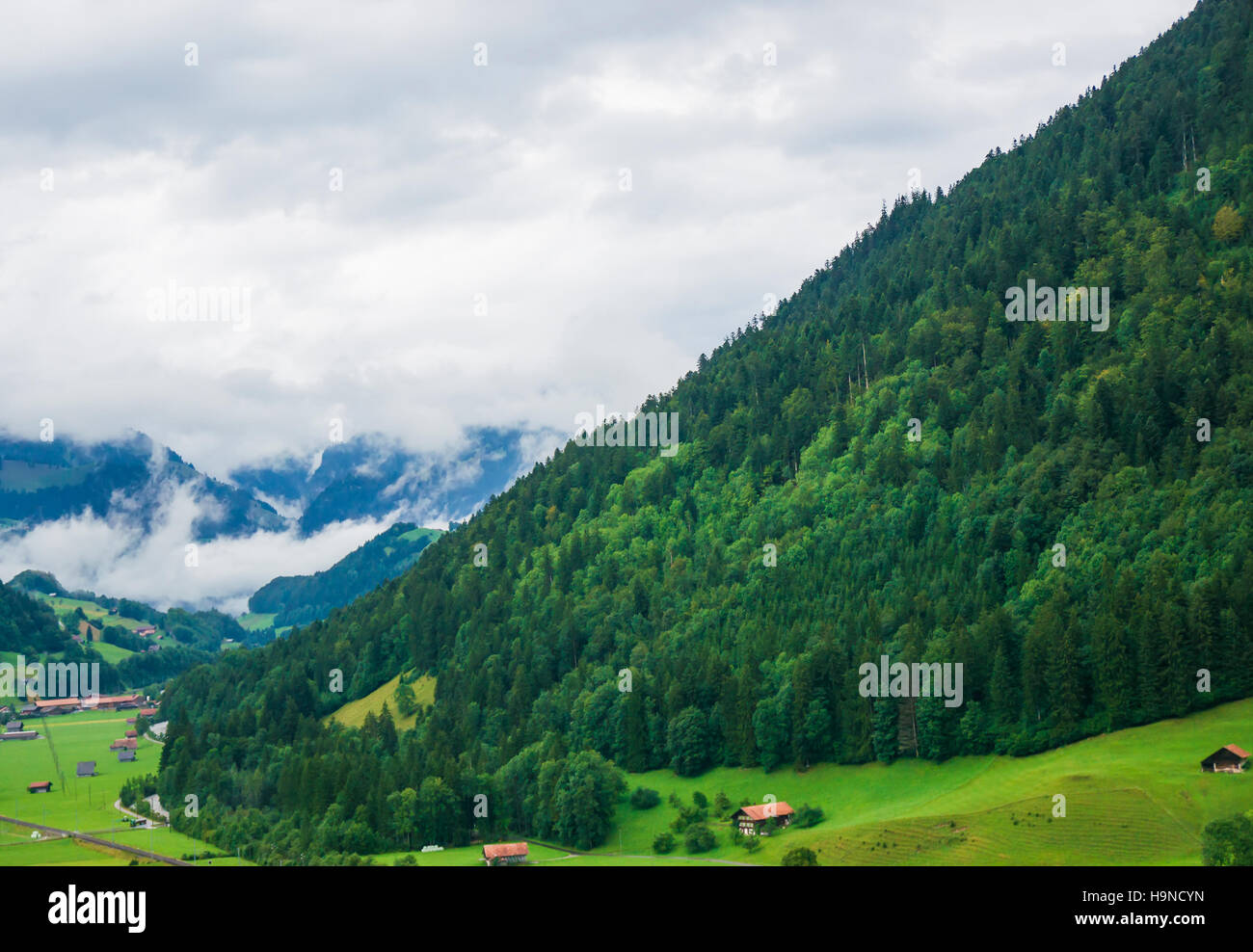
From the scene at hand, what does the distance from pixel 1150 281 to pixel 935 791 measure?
9187 cm

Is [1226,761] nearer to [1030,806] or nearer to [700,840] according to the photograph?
[1030,806]

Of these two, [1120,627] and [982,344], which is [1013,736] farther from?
[982,344]

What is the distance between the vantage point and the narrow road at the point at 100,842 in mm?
131000

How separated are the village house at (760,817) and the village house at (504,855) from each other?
21.7 meters

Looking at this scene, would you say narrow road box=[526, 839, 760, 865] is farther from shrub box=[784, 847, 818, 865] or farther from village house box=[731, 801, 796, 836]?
shrub box=[784, 847, 818, 865]

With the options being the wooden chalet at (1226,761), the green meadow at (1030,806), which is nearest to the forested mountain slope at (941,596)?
the green meadow at (1030,806)

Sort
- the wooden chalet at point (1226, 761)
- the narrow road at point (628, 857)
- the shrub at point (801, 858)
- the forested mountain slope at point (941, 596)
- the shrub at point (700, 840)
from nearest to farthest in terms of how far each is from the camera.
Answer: the wooden chalet at point (1226, 761) < the shrub at point (801, 858) < the narrow road at point (628, 857) < the shrub at point (700, 840) < the forested mountain slope at point (941, 596)

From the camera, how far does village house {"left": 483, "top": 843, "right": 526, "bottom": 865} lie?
11981 cm

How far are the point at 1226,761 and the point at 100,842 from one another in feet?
403

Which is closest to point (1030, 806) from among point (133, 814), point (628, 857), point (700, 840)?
point (700, 840)

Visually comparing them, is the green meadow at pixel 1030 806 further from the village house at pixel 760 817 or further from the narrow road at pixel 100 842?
the narrow road at pixel 100 842

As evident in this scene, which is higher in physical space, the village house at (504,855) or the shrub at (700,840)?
the shrub at (700,840)

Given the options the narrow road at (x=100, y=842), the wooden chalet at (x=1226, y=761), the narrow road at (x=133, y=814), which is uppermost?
the wooden chalet at (x=1226, y=761)
